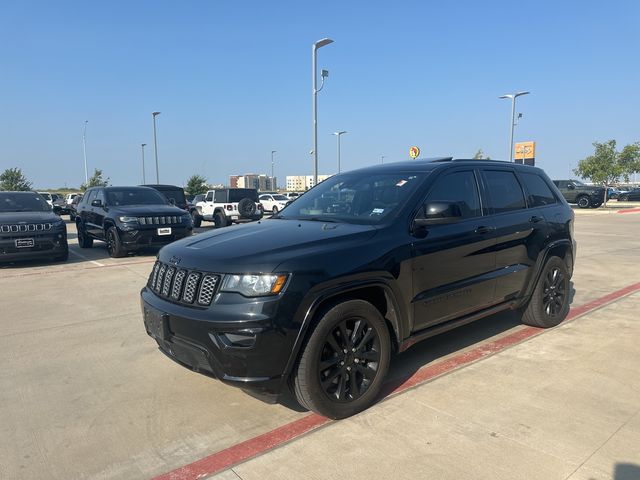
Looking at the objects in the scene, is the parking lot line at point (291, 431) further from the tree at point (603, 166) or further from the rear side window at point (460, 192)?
the tree at point (603, 166)

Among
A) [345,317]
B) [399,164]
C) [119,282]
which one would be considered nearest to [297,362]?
[345,317]

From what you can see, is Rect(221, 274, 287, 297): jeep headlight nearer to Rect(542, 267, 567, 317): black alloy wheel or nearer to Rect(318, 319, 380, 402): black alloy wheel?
Rect(318, 319, 380, 402): black alloy wheel

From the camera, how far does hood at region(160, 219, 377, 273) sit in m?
3.05

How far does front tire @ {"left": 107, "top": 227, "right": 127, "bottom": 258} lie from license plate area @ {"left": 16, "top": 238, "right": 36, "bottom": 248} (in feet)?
5.24

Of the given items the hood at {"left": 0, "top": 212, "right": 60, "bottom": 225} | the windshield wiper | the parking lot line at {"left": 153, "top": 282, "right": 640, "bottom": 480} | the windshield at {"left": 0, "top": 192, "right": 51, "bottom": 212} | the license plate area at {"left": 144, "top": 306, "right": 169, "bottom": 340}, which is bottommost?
the parking lot line at {"left": 153, "top": 282, "right": 640, "bottom": 480}

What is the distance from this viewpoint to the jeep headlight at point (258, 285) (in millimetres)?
2945

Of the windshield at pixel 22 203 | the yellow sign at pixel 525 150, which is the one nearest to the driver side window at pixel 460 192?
the windshield at pixel 22 203

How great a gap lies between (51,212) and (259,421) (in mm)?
9244

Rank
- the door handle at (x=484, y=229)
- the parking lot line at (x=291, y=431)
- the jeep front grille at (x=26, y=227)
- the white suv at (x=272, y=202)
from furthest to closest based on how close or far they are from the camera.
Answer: the white suv at (x=272, y=202) → the jeep front grille at (x=26, y=227) → the door handle at (x=484, y=229) → the parking lot line at (x=291, y=431)

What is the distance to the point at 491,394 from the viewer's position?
3637mm

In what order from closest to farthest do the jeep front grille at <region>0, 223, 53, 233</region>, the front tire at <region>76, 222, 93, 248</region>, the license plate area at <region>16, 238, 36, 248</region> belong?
1. the jeep front grille at <region>0, 223, 53, 233</region>
2. the license plate area at <region>16, 238, 36, 248</region>
3. the front tire at <region>76, 222, 93, 248</region>

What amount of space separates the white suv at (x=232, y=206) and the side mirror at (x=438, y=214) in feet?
54.6

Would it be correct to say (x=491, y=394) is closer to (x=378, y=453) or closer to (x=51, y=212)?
(x=378, y=453)

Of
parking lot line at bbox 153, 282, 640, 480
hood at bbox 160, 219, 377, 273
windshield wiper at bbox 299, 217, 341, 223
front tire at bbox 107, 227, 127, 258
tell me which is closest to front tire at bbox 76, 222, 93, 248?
front tire at bbox 107, 227, 127, 258
